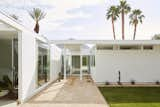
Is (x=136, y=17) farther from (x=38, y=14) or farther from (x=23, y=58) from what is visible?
(x=23, y=58)

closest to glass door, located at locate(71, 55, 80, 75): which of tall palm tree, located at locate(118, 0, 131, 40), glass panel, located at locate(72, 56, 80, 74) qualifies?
glass panel, located at locate(72, 56, 80, 74)

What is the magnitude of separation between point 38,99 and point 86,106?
8.56ft

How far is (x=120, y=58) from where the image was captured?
722 inches

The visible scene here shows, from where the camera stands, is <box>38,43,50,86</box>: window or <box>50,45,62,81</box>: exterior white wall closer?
<box>38,43,50,86</box>: window

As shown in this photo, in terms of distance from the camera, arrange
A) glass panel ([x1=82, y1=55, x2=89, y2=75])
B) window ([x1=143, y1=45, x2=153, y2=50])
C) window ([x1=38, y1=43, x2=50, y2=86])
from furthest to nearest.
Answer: glass panel ([x1=82, y1=55, x2=89, y2=75]), window ([x1=143, y1=45, x2=153, y2=50]), window ([x1=38, y1=43, x2=50, y2=86])

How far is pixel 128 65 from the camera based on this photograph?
59.9ft

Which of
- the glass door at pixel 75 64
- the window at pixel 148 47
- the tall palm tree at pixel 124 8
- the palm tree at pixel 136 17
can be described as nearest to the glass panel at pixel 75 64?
the glass door at pixel 75 64

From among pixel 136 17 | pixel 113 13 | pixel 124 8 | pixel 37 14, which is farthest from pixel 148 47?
pixel 37 14

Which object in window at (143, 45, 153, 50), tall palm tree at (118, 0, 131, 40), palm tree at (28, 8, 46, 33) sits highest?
tall palm tree at (118, 0, 131, 40)

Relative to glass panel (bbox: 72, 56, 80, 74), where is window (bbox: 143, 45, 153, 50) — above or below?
above

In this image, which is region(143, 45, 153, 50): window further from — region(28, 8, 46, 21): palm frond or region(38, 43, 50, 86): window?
region(28, 8, 46, 21): palm frond

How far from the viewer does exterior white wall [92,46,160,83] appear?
18219mm

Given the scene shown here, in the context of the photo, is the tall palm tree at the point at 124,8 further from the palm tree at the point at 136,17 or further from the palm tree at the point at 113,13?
the palm tree at the point at 136,17

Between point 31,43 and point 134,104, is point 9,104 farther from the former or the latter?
point 134,104
